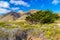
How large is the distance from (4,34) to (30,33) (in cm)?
481

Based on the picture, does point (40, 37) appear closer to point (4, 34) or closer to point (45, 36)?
point (45, 36)

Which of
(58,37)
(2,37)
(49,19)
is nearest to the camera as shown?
(58,37)

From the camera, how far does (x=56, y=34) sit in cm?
3144

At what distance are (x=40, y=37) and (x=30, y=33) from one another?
232 centimetres

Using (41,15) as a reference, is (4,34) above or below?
below

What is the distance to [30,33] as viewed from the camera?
3319 cm

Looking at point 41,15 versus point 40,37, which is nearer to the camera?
point 40,37

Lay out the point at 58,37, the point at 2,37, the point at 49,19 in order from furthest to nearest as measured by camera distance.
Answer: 1. the point at 49,19
2. the point at 2,37
3. the point at 58,37

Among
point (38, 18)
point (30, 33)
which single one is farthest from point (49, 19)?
point (30, 33)

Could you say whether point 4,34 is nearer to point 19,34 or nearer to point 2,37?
point 2,37

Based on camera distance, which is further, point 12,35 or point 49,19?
point 49,19

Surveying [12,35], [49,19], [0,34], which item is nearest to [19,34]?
[12,35]

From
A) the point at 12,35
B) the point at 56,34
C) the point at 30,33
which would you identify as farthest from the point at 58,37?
the point at 12,35

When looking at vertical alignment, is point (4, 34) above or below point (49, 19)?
below
